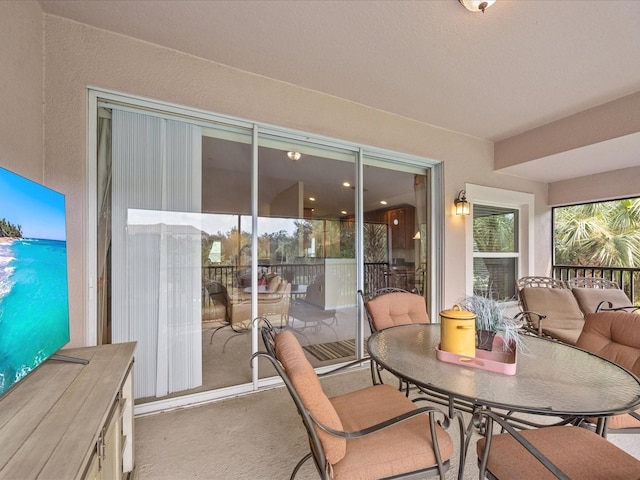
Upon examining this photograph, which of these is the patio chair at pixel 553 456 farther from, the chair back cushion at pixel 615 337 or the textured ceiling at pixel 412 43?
the textured ceiling at pixel 412 43

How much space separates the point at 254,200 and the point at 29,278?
67.0 inches

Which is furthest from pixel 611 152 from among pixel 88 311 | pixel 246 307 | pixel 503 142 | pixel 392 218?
pixel 88 311

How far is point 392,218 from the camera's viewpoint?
12.4 ft

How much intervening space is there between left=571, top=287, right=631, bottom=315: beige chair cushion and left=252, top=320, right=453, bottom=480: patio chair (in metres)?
3.31

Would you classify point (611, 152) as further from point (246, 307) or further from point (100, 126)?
point (100, 126)

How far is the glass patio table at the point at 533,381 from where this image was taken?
3.57 feet

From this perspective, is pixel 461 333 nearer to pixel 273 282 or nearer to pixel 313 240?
pixel 273 282

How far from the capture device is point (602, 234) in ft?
19.9

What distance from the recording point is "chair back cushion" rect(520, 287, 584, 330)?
3365 mm

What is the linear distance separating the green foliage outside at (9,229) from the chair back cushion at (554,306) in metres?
4.38

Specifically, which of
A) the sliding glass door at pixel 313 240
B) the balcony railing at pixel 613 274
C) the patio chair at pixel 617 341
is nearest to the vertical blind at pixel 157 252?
the sliding glass door at pixel 313 240

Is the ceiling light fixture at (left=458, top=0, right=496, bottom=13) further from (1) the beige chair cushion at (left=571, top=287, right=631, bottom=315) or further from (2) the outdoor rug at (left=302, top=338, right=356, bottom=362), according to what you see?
(1) the beige chair cushion at (left=571, top=287, right=631, bottom=315)

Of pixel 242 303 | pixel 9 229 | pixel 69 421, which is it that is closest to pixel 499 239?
pixel 242 303

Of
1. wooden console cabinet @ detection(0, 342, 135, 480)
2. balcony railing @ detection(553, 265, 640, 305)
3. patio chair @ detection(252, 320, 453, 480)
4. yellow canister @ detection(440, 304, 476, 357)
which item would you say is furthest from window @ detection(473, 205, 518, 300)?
wooden console cabinet @ detection(0, 342, 135, 480)
